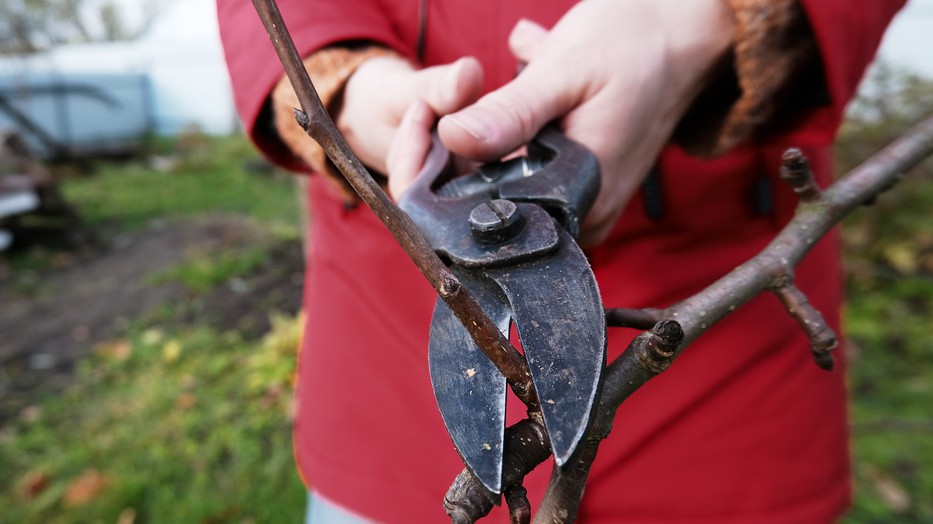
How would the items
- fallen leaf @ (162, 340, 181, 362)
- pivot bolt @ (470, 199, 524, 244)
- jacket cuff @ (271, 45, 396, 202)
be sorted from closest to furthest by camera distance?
pivot bolt @ (470, 199, 524, 244), jacket cuff @ (271, 45, 396, 202), fallen leaf @ (162, 340, 181, 362)

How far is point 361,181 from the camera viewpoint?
59cm

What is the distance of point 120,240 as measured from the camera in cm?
745

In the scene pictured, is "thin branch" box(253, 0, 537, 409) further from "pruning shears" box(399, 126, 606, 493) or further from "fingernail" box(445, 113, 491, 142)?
"fingernail" box(445, 113, 491, 142)

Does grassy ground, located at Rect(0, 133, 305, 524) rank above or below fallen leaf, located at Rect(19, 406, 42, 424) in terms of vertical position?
above

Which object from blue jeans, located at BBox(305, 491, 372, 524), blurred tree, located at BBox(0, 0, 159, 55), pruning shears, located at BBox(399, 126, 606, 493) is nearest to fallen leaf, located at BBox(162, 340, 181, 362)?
blue jeans, located at BBox(305, 491, 372, 524)

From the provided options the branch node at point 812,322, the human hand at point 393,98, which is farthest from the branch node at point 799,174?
the human hand at point 393,98

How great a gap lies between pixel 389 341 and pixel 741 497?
74cm

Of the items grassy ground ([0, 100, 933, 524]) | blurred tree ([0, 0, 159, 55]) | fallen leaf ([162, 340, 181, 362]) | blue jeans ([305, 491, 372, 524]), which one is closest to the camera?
blue jeans ([305, 491, 372, 524])

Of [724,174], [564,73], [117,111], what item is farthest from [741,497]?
[117,111]

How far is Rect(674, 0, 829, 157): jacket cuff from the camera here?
1.14 m

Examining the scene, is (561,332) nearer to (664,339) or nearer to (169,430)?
(664,339)

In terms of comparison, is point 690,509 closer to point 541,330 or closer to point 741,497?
point 741,497

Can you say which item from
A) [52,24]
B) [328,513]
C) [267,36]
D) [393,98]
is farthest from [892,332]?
[52,24]

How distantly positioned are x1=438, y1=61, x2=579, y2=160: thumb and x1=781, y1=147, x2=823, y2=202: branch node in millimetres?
334
